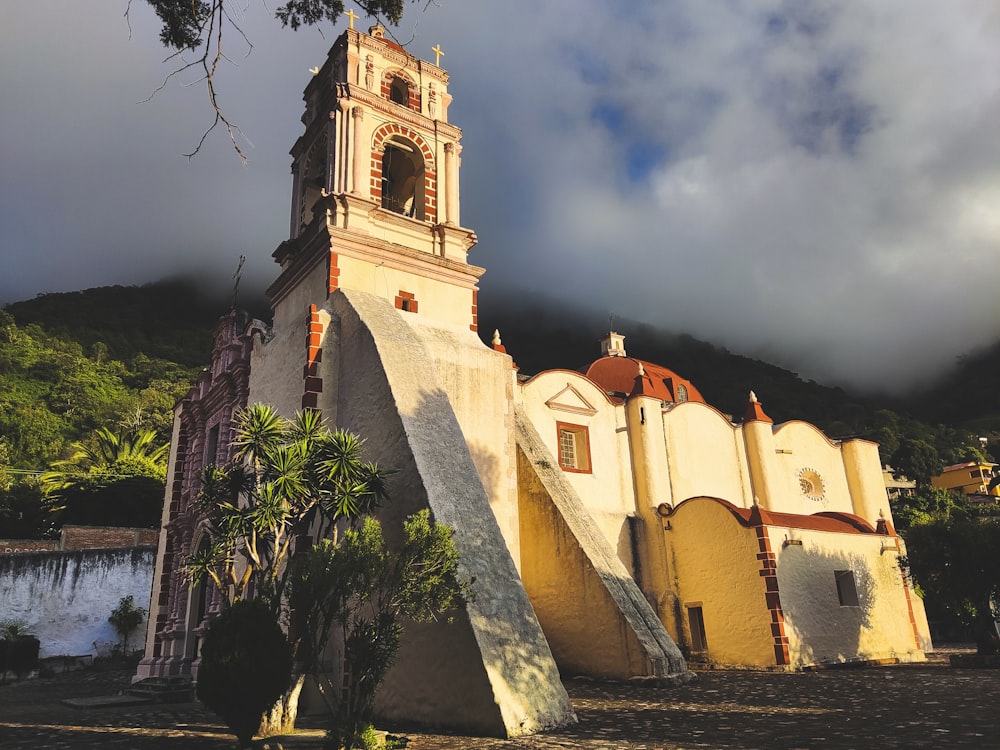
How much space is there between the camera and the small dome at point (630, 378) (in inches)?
870

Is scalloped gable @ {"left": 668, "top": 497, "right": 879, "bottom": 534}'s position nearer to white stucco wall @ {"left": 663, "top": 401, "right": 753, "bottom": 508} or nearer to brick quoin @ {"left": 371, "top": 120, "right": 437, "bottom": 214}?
white stucco wall @ {"left": 663, "top": 401, "right": 753, "bottom": 508}

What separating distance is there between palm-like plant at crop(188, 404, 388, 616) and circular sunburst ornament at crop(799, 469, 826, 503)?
1633cm

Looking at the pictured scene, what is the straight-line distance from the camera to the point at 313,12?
6.34 meters

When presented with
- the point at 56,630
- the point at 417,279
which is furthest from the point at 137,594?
the point at 417,279

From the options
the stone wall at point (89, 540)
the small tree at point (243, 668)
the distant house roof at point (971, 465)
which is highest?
the distant house roof at point (971, 465)

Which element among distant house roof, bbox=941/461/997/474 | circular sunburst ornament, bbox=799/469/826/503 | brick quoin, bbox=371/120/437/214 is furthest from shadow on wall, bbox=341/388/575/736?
distant house roof, bbox=941/461/997/474

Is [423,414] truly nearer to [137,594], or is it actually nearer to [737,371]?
[137,594]

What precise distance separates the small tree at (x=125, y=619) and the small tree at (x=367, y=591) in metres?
18.9

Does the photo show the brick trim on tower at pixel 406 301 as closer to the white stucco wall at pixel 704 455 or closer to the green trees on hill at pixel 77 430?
the white stucco wall at pixel 704 455

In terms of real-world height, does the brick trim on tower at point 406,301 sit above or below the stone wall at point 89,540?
above

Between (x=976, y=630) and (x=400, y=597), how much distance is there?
12.1m

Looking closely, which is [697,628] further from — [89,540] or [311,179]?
[89,540]

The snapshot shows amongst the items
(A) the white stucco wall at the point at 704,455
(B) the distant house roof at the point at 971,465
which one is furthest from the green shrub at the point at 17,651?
(B) the distant house roof at the point at 971,465

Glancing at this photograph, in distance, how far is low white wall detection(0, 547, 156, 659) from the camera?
69.5 feet
